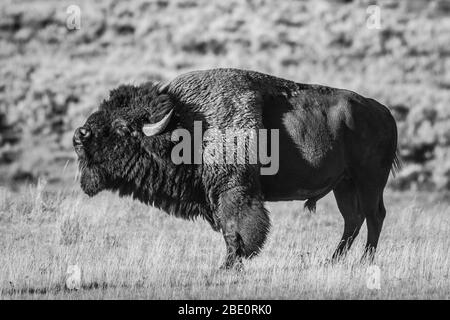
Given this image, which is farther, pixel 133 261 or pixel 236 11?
pixel 236 11

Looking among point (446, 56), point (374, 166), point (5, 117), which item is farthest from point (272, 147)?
point (446, 56)

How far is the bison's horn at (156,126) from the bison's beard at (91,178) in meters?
0.71

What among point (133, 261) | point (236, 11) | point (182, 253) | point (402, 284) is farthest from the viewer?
point (236, 11)

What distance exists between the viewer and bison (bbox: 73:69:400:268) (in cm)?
969

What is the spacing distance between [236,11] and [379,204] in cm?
3202

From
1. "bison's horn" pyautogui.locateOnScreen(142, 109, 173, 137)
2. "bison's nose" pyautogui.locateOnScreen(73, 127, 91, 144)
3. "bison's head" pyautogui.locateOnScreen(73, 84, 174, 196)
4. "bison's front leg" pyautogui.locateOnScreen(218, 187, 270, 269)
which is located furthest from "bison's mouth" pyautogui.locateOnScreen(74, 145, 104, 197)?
"bison's front leg" pyautogui.locateOnScreen(218, 187, 270, 269)

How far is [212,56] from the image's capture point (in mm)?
36125

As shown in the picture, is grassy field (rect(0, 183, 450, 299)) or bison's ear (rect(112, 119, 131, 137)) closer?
grassy field (rect(0, 183, 450, 299))

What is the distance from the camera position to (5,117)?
91.6 ft

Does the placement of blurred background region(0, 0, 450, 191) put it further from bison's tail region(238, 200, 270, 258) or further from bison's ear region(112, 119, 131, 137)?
bison's tail region(238, 200, 270, 258)

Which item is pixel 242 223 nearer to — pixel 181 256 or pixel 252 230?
pixel 252 230

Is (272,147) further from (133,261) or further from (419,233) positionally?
(419,233)

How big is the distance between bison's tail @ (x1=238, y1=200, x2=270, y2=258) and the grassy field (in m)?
0.19
